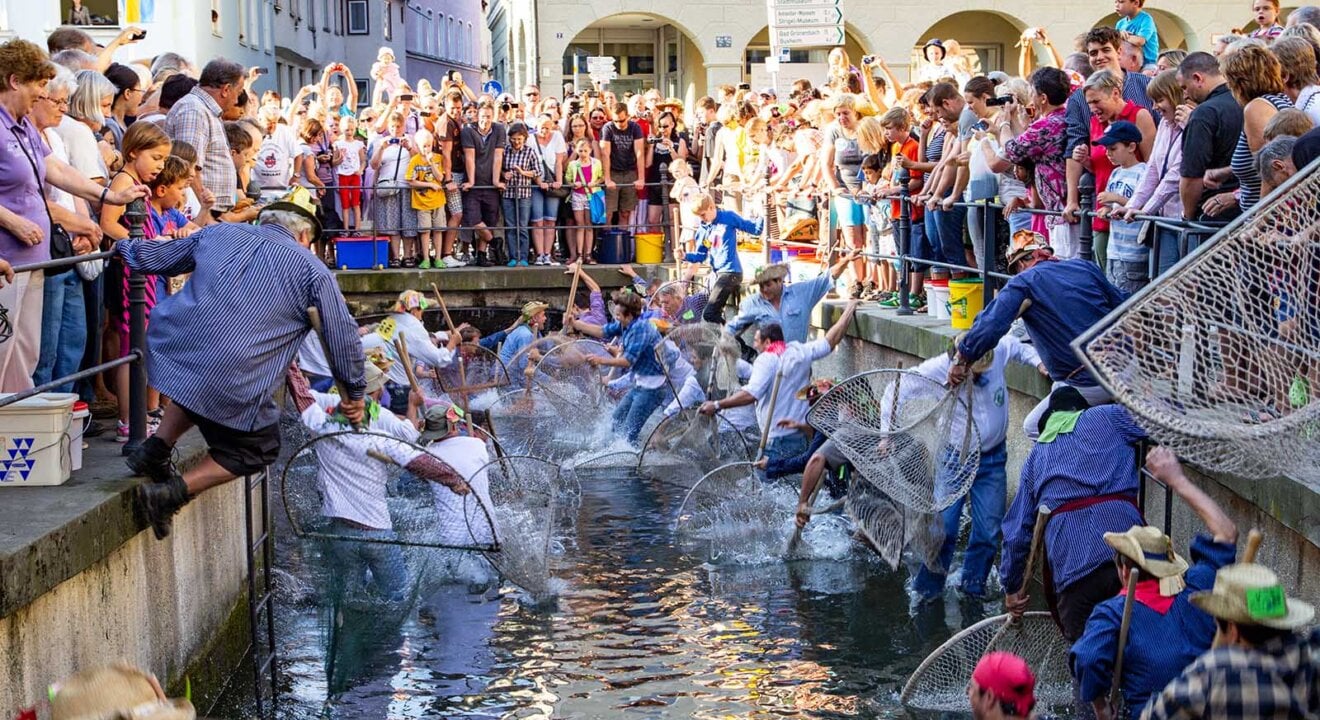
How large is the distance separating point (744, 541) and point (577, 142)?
10520 mm

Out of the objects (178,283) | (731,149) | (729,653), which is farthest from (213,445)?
(731,149)

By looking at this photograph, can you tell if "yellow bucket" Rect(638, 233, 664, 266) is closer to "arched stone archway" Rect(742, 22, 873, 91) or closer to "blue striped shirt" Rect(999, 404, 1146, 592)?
"arched stone archway" Rect(742, 22, 873, 91)

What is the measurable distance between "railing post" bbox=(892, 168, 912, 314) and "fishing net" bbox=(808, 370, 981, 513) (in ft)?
11.4

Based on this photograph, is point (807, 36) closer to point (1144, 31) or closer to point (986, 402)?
point (1144, 31)

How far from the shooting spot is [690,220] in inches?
748

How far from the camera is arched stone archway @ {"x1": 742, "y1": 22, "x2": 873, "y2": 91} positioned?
34562mm

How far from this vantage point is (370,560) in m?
9.54

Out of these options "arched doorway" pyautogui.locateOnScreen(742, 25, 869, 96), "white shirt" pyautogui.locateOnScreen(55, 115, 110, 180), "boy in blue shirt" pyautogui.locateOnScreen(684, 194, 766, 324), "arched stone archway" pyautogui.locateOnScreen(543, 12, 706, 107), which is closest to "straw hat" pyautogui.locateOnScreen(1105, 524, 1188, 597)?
"white shirt" pyautogui.locateOnScreen(55, 115, 110, 180)

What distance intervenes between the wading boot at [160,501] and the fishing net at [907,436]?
12.5ft

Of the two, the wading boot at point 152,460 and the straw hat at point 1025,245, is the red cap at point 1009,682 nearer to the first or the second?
the wading boot at point 152,460

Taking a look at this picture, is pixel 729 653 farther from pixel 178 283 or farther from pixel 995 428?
pixel 178 283

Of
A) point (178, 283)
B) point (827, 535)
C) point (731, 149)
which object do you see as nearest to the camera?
point (178, 283)

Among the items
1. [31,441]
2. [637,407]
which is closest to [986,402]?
[31,441]

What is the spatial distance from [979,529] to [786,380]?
2238 millimetres
